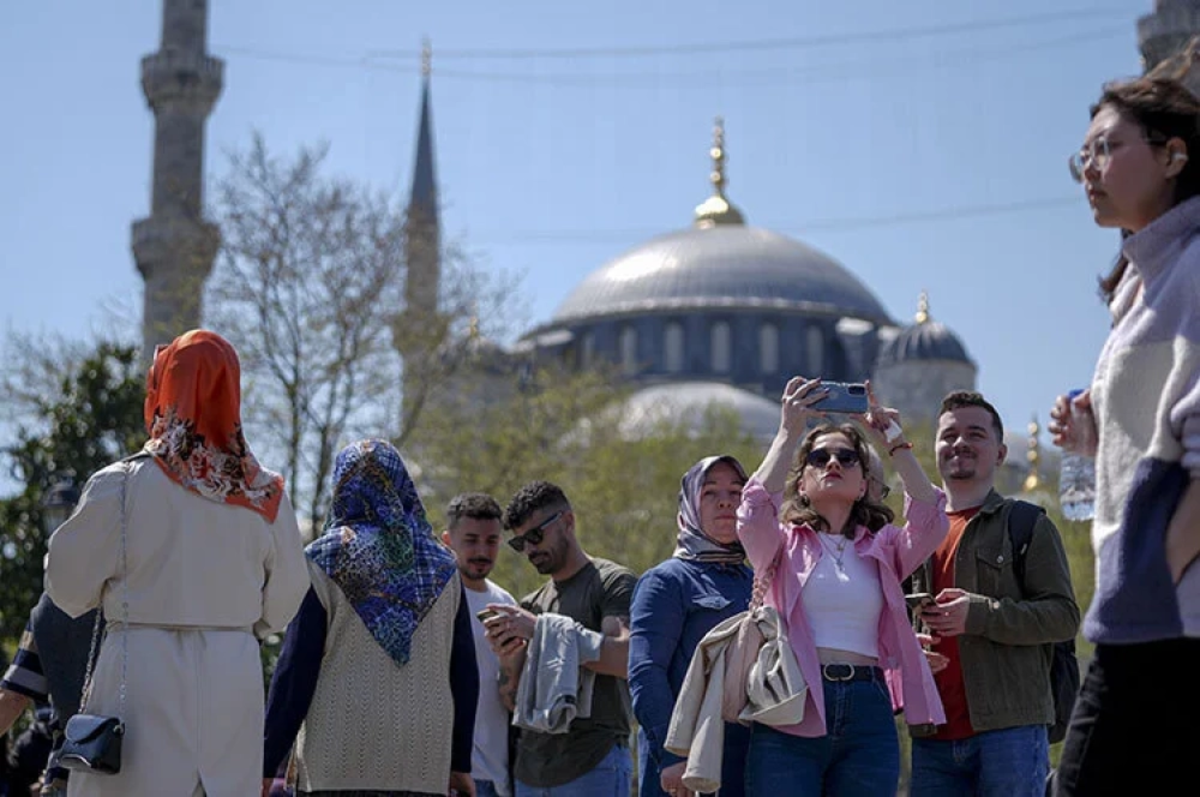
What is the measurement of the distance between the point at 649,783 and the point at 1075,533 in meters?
30.7

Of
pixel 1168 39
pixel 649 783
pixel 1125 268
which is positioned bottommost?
pixel 649 783

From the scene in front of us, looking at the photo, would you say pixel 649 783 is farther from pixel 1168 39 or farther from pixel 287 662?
pixel 1168 39

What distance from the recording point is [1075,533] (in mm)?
36156

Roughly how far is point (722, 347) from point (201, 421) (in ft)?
A: 243

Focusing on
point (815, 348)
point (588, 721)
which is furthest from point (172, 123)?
point (815, 348)

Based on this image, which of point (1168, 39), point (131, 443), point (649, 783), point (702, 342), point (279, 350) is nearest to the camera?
point (649, 783)

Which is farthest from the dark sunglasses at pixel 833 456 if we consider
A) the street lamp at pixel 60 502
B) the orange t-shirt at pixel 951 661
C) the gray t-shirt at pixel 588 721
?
the street lamp at pixel 60 502

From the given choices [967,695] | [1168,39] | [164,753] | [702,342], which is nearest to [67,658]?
[164,753]

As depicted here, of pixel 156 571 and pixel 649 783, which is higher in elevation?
pixel 156 571

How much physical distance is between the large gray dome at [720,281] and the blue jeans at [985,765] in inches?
2890

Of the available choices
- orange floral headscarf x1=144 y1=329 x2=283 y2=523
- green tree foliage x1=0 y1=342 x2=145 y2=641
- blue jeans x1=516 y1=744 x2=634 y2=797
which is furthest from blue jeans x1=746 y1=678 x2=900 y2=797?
green tree foliage x1=0 y1=342 x2=145 y2=641

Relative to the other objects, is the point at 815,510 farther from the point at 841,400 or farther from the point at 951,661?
the point at 951,661

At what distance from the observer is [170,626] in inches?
195

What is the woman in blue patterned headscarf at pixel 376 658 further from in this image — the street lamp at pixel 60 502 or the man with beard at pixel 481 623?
the street lamp at pixel 60 502
